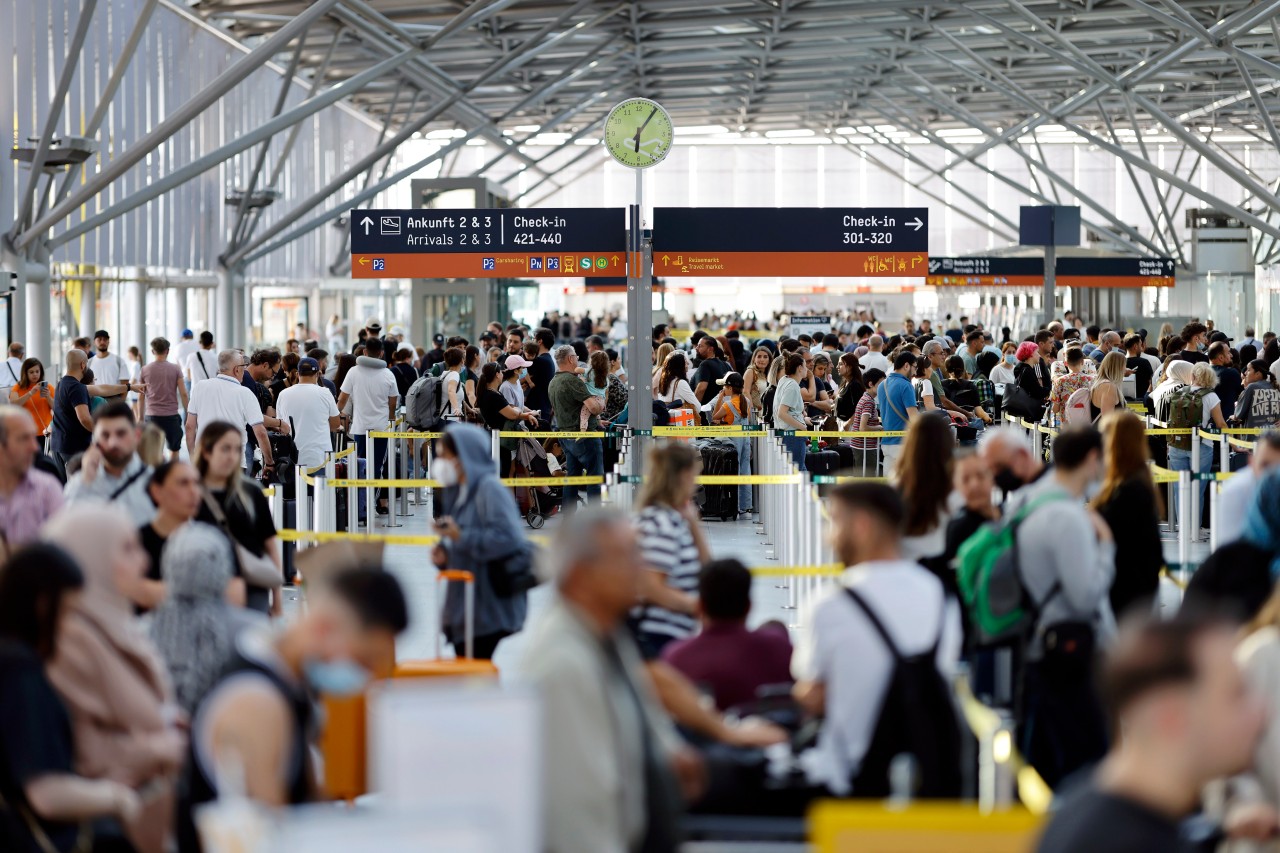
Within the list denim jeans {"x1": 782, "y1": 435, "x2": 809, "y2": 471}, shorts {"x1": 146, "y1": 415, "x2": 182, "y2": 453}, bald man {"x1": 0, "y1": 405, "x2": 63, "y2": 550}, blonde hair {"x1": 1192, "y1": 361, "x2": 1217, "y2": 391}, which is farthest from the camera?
shorts {"x1": 146, "y1": 415, "x2": 182, "y2": 453}

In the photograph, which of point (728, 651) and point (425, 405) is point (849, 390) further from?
point (728, 651)

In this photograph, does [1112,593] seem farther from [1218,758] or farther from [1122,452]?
[1218,758]

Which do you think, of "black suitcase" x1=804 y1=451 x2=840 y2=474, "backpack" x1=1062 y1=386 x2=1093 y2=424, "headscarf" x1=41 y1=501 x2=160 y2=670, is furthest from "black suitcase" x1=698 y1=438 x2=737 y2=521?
"headscarf" x1=41 y1=501 x2=160 y2=670

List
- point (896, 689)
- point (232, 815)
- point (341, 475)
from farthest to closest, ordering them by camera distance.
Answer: point (341, 475) < point (896, 689) < point (232, 815)

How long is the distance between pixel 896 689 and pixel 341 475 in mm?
12074

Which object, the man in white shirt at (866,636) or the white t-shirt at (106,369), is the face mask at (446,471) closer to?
the man in white shirt at (866,636)

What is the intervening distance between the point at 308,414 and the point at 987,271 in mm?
25445

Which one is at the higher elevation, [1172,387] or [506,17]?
[506,17]

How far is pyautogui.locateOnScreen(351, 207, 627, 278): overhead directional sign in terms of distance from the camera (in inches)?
627

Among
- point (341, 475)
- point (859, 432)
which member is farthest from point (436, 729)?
point (341, 475)

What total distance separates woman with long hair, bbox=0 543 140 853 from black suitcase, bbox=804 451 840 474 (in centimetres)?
1172

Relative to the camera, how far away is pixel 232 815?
302 cm

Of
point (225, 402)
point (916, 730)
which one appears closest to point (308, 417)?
point (225, 402)

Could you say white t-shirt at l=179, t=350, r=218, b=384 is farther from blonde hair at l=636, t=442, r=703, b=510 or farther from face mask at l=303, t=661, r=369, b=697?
face mask at l=303, t=661, r=369, b=697
